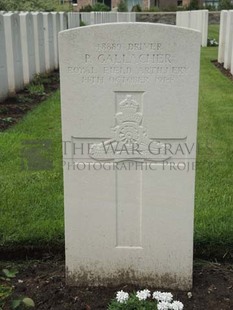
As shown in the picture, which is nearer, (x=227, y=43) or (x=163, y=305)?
(x=163, y=305)

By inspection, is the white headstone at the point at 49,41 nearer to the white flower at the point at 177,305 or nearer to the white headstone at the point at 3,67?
the white headstone at the point at 3,67

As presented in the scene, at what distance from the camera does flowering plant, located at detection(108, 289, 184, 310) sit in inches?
109

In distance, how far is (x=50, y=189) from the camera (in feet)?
14.8

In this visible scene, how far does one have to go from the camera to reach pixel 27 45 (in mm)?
9797

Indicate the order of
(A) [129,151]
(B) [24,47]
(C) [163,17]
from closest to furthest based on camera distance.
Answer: (A) [129,151] < (B) [24,47] < (C) [163,17]

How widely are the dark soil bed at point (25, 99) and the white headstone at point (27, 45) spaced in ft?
0.68

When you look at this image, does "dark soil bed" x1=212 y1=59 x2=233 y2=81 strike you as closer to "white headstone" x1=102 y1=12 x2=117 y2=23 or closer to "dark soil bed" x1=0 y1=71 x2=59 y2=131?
"dark soil bed" x1=0 y1=71 x2=59 y2=131

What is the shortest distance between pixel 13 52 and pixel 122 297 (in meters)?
6.86

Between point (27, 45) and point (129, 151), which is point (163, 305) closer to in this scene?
point (129, 151)

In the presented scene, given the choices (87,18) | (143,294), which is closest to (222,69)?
(143,294)

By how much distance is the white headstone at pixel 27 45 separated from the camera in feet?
31.5

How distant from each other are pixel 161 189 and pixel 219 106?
5598mm

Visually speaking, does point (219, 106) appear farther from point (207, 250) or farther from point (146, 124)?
point (146, 124)

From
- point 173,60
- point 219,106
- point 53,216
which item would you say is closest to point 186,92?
point 173,60
